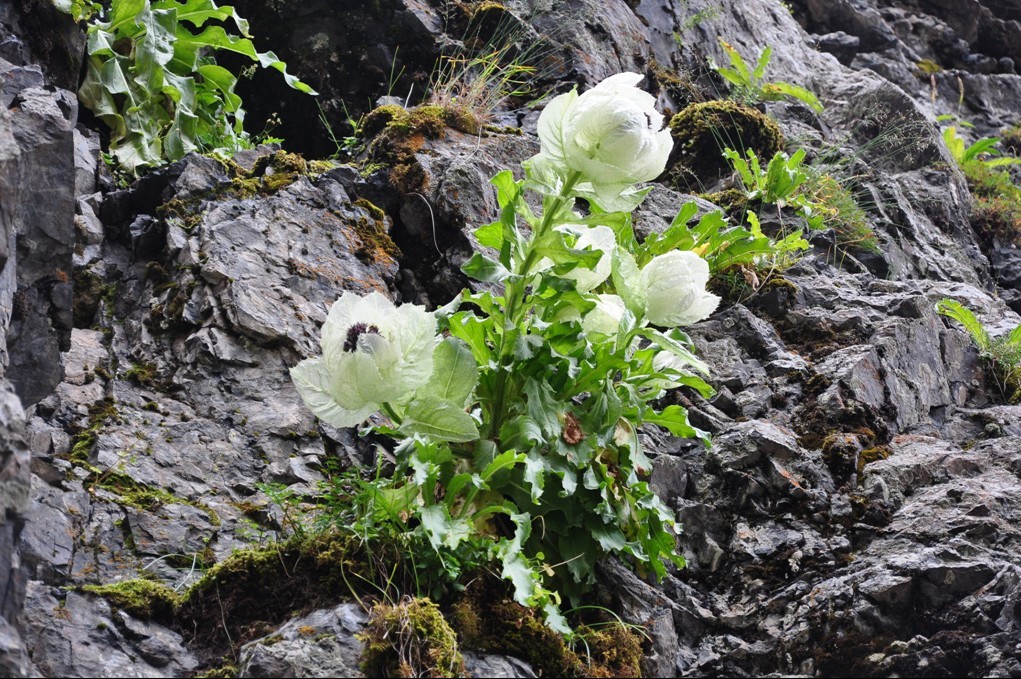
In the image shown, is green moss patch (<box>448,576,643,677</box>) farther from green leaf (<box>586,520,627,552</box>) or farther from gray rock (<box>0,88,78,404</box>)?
gray rock (<box>0,88,78,404</box>)

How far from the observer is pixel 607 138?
8.22 ft

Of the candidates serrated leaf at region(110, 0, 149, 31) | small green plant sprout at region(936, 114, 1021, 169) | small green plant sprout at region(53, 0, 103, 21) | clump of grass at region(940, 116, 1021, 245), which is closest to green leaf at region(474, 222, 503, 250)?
small green plant sprout at region(53, 0, 103, 21)

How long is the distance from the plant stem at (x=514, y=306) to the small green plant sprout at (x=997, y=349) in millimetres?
2414

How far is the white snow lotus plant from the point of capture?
243cm

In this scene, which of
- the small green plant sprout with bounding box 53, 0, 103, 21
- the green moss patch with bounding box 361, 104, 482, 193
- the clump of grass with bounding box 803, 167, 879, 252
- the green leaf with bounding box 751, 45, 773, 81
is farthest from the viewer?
the green leaf with bounding box 751, 45, 773, 81

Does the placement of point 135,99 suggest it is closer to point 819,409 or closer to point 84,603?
point 84,603

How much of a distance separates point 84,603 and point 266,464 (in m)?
0.80

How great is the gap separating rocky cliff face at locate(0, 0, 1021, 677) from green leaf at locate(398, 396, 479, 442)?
526mm

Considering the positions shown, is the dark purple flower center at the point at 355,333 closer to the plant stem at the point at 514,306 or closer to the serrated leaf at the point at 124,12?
the plant stem at the point at 514,306

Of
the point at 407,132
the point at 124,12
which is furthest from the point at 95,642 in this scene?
the point at 124,12

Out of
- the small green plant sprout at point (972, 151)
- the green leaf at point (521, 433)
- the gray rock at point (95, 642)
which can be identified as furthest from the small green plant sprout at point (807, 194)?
the gray rock at point (95, 642)

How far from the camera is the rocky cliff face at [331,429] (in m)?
2.35

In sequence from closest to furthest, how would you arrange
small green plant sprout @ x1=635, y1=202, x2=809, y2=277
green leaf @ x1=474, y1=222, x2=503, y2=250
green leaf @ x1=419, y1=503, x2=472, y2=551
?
1. green leaf @ x1=419, y1=503, x2=472, y2=551
2. green leaf @ x1=474, y1=222, x2=503, y2=250
3. small green plant sprout @ x1=635, y1=202, x2=809, y2=277

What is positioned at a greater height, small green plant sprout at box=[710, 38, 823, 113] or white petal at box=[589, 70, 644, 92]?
white petal at box=[589, 70, 644, 92]
